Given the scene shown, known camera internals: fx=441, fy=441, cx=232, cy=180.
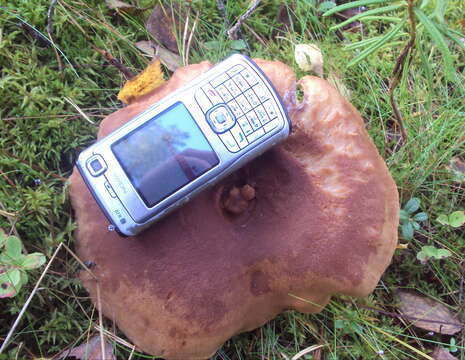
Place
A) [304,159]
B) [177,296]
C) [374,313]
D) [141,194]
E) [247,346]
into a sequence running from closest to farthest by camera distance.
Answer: [141,194]
[177,296]
[304,159]
[247,346]
[374,313]

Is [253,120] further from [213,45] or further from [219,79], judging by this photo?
[213,45]

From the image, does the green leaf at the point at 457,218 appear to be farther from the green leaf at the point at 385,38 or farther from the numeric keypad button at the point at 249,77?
the numeric keypad button at the point at 249,77

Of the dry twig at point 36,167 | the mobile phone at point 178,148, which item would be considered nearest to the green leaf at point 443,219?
the mobile phone at point 178,148

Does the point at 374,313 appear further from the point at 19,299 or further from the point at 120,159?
the point at 19,299

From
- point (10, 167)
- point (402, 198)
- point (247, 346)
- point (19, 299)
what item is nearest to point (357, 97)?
point (402, 198)

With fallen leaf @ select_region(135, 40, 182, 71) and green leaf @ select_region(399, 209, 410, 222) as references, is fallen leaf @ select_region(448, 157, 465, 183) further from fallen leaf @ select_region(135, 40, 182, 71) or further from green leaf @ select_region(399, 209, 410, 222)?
fallen leaf @ select_region(135, 40, 182, 71)
